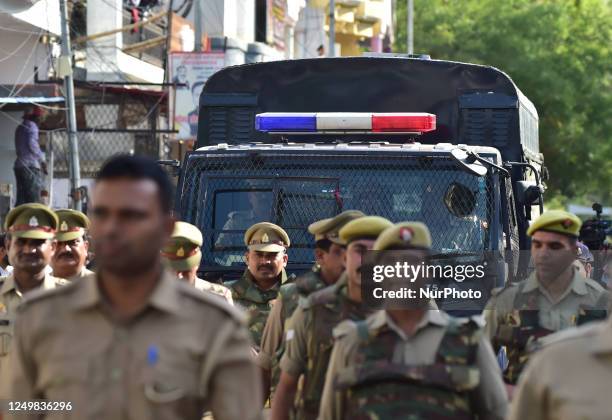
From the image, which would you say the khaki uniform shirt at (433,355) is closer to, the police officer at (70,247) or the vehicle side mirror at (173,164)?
the police officer at (70,247)

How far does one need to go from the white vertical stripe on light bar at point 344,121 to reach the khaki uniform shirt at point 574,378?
7486 mm

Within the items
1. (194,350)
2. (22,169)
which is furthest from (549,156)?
(194,350)

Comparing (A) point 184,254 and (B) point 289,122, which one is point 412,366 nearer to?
(A) point 184,254

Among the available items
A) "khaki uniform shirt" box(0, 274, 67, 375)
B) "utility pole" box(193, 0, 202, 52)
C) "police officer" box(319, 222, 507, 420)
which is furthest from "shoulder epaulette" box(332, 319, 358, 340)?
"utility pole" box(193, 0, 202, 52)

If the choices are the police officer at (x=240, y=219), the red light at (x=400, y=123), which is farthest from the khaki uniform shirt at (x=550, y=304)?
the red light at (x=400, y=123)

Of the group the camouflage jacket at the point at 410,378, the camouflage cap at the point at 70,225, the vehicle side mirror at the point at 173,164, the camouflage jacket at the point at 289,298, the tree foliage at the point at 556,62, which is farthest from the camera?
the tree foliage at the point at 556,62

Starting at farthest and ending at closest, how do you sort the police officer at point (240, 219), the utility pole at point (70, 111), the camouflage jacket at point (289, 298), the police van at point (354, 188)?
the utility pole at point (70, 111) < the police officer at point (240, 219) < the police van at point (354, 188) < the camouflage jacket at point (289, 298)

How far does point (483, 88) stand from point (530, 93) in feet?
125

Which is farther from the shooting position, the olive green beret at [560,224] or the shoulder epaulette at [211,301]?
the olive green beret at [560,224]

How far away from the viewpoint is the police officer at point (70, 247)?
29.8 feet

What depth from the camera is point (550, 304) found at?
7969mm

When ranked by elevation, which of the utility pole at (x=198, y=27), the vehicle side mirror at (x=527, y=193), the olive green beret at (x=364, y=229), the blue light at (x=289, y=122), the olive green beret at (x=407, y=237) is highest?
the utility pole at (x=198, y=27)

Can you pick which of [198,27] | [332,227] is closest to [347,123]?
[332,227]

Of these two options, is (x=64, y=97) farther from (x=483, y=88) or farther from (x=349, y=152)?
(x=349, y=152)
